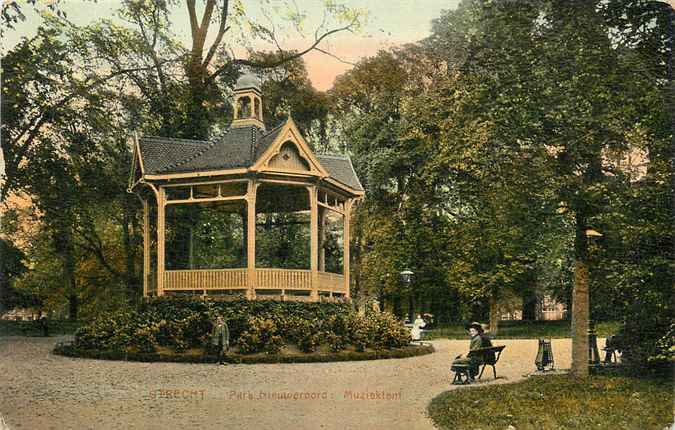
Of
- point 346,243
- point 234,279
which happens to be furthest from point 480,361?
point 234,279

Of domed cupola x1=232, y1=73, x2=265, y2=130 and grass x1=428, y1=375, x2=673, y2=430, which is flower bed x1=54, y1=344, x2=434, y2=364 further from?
domed cupola x1=232, y1=73, x2=265, y2=130

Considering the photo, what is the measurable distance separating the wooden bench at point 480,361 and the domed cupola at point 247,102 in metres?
6.80

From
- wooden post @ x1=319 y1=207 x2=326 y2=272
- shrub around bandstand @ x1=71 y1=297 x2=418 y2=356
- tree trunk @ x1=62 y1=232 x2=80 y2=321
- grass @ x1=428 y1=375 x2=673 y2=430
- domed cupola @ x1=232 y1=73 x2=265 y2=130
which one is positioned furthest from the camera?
wooden post @ x1=319 y1=207 x2=326 y2=272

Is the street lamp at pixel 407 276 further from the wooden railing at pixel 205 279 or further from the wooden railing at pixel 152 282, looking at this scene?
the wooden railing at pixel 152 282

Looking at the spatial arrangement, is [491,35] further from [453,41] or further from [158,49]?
[158,49]

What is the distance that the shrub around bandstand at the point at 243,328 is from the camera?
13461 mm

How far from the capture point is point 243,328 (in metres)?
13.8

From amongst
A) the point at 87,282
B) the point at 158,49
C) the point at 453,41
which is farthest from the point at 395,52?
the point at 87,282

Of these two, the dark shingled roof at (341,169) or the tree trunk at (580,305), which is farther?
the dark shingled roof at (341,169)

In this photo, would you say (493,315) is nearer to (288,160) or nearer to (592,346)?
(592,346)

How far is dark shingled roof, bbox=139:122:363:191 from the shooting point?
14609 millimetres

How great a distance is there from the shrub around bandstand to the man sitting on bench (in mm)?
3692

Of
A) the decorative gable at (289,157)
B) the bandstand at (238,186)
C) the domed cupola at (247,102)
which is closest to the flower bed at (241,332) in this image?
the bandstand at (238,186)

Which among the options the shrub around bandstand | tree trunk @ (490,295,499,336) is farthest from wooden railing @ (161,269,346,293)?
tree trunk @ (490,295,499,336)
